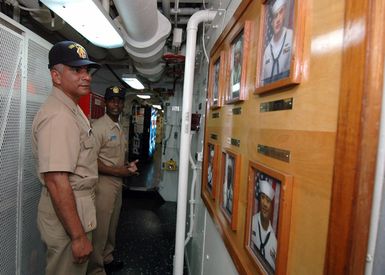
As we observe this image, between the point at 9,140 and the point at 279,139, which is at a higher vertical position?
the point at 279,139

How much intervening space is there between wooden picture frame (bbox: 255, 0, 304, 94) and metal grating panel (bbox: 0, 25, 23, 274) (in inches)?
54.7

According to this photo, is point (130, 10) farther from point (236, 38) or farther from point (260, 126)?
point (260, 126)

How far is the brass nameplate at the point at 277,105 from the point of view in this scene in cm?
74

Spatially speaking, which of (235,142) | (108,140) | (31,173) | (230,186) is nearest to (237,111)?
(235,142)

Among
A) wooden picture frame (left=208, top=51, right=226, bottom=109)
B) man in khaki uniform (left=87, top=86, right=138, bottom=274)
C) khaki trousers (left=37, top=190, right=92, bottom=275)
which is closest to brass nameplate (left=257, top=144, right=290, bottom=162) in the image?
wooden picture frame (left=208, top=51, right=226, bottom=109)

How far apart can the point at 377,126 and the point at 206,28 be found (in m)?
2.24

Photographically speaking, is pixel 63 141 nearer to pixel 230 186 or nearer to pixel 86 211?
pixel 86 211

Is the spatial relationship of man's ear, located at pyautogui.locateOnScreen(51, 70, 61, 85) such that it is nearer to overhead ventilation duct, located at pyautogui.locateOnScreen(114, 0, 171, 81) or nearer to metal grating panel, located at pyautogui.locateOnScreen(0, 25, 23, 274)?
metal grating panel, located at pyautogui.locateOnScreen(0, 25, 23, 274)

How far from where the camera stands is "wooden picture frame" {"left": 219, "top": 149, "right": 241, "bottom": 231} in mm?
1209

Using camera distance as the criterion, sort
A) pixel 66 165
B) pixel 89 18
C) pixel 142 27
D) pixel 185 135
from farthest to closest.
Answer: pixel 142 27 → pixel 185 135 → pixel 89 18 → pixel 66 165

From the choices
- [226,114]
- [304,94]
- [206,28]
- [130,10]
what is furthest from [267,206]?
[206,28]

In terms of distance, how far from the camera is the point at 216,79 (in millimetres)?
1839

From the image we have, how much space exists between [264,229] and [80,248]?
108 cm

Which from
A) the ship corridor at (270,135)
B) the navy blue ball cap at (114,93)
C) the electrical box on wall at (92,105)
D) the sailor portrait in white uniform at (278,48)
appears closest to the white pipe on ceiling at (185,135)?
the ship corridor at (270,135)
